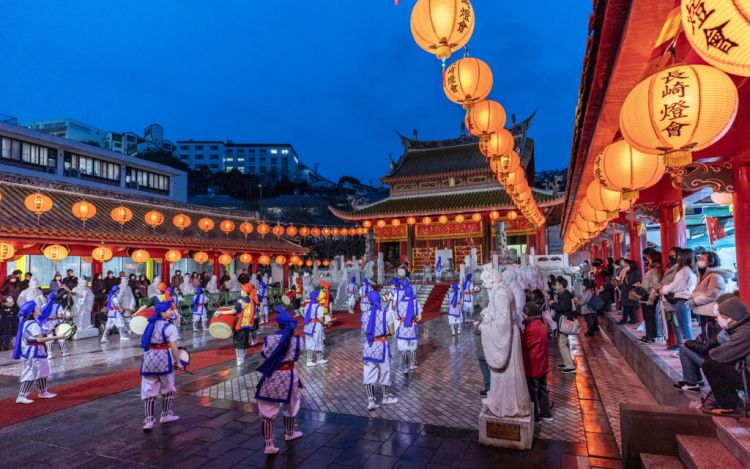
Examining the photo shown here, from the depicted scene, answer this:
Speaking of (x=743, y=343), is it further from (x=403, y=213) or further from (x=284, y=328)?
(x=403, y=213)

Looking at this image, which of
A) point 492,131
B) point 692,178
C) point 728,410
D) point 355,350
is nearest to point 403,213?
point 355,350

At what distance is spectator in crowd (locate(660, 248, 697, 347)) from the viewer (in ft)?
19.4

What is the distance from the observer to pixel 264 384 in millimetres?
4594

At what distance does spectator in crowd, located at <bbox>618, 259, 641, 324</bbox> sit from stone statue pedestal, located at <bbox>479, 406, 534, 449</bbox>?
5.27 meters

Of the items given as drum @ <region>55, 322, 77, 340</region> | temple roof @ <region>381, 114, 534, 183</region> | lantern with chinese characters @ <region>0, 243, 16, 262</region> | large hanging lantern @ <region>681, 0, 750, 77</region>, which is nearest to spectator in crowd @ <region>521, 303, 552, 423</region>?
large hanging lantern @ <region>681, 0, 750, 77</region>

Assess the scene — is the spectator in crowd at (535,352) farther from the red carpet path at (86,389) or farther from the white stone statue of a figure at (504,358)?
the red carpet path at (86,389)

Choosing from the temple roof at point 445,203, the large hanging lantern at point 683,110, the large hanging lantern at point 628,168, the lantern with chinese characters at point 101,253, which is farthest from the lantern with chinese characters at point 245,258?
the large hanging lantern at point 683,110

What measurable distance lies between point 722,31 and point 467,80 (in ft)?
12.9

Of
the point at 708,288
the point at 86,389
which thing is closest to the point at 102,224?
the point at 86,389

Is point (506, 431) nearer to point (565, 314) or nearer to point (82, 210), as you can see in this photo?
point (565, 314)

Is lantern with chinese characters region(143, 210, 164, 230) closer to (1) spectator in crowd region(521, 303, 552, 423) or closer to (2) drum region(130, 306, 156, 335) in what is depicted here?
(2) drum region(130, 306, 156, 335)

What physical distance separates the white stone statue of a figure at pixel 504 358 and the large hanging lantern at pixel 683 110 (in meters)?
1.95

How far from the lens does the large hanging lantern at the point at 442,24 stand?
15.9 ft

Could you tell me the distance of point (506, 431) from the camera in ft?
14.4
